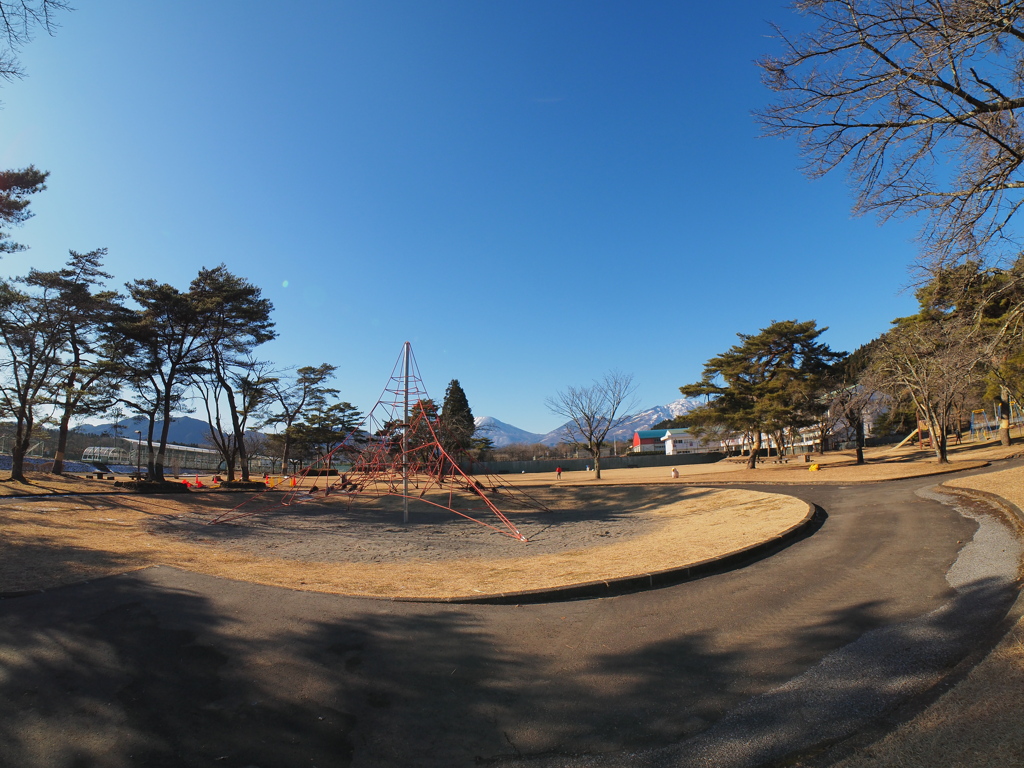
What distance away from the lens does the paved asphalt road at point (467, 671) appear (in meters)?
3.01

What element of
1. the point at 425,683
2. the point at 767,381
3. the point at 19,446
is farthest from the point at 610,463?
the point at 425,683

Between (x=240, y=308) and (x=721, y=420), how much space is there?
3194cm

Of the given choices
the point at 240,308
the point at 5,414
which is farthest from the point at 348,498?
the point at 5,414

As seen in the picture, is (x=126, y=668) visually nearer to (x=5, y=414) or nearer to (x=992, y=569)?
(x=992, y=569)

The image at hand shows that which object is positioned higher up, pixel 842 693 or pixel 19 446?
pixel 19 446

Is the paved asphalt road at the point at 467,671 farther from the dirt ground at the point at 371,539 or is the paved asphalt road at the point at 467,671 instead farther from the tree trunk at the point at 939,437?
the tree trunk at the point at 939,437

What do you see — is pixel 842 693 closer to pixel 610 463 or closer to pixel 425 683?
pixel 425 683

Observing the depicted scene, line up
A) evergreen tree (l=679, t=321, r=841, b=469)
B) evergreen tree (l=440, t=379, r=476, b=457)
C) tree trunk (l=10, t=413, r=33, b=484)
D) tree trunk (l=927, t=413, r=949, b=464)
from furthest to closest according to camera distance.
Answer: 1. evergreen tree (l=440, t=379, r=476, b=457)
2. evergreen tree (l=679, t=321, r=841, b=469)
3. tree trunk (l=927, t=413, r=949, b=464)
4. tree trunk (l=10, t=413, r=33, b=484)

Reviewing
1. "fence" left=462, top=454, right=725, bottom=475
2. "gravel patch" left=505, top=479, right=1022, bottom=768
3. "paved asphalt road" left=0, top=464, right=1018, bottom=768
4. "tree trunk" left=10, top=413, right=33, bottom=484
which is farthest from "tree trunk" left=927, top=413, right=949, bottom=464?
"tree trunk" left=10, top=413, right=33, bottom=484

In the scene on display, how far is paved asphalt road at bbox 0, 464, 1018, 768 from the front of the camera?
301cm

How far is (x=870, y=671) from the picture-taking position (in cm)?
374

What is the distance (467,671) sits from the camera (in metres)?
4.02

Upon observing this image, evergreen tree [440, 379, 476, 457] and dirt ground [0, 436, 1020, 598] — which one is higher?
evergreen tree [440, 379, 476, 457]

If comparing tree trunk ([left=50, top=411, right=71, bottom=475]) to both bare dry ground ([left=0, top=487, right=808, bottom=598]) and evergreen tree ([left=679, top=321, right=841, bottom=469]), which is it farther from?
evergreen tree ([left=679, top=321, right=841, bottom=469])
